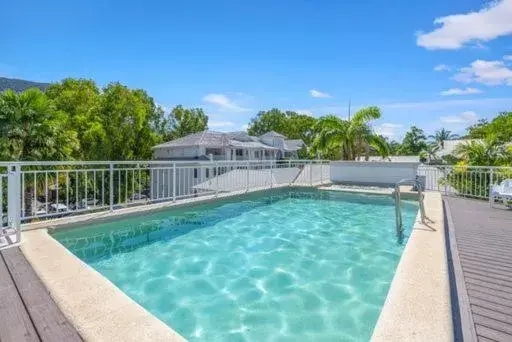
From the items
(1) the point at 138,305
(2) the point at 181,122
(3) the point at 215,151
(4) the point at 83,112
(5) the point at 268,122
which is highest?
(5) the point at 268,122

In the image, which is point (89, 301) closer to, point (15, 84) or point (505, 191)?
point (505, 191)

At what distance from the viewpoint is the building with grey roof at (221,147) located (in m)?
30.5

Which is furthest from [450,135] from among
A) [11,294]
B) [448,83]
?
[11,294]

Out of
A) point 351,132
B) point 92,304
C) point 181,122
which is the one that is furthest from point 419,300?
point 181,122

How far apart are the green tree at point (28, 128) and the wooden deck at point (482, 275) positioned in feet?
44.8

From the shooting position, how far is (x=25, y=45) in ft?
66.4

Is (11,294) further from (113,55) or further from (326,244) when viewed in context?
(113,55)

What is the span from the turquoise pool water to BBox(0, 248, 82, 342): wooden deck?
3.36 feet

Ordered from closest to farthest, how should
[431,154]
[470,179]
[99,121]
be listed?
[470,179] < [99,121] < [431,154]

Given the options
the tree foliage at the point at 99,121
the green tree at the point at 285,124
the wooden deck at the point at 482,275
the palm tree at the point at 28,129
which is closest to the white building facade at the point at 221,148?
the tree foliage at the point at 99,121

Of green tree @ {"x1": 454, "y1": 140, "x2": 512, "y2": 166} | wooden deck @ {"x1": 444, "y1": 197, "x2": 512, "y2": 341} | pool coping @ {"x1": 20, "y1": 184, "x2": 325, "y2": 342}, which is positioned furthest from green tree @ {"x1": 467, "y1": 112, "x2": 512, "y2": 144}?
pool coping @ {"x1": 20, "y1": 184, "x2": 325, "y2": 342}

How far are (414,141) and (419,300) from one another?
192 feet

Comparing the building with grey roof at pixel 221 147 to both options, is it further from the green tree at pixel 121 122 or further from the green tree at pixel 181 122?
the green tree at pixel 181 122

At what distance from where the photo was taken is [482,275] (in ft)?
9.82
